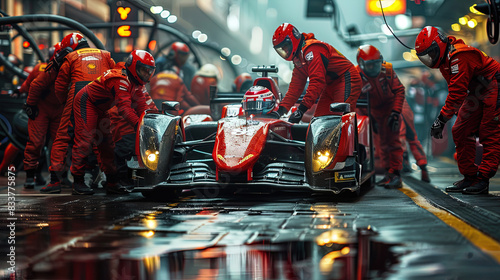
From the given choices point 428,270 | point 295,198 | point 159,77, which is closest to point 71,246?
point 428,270

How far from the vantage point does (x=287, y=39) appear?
8789 mm

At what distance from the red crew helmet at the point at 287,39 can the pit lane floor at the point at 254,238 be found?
2260mm

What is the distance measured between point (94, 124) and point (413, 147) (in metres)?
5.12

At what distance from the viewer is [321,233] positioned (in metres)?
4.83

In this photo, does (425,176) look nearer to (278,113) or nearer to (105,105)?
(278,113)

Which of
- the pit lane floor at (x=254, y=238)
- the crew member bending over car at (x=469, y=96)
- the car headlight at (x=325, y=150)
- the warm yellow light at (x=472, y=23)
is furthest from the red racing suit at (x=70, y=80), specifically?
the warm yellow light at (x=472, y=23)

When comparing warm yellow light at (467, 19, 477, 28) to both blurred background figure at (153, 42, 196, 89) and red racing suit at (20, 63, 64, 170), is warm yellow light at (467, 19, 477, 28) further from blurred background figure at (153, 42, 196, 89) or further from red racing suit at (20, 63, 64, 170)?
red racing suit at (20, 63, 64, 170)

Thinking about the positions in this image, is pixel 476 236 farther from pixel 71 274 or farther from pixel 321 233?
pixel 71 274

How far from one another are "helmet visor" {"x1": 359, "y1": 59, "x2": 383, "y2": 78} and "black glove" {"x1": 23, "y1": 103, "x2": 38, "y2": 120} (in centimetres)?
438

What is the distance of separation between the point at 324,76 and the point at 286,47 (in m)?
0.60

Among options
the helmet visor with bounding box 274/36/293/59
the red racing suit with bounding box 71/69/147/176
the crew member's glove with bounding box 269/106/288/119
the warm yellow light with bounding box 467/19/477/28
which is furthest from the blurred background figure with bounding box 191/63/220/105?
the warm yellow light with bounding box 467/19/477/28

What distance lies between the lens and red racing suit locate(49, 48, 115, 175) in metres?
8.72

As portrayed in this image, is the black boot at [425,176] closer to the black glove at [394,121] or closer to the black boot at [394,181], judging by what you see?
the black boot at [394,181]

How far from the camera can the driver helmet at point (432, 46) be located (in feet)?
25.8
